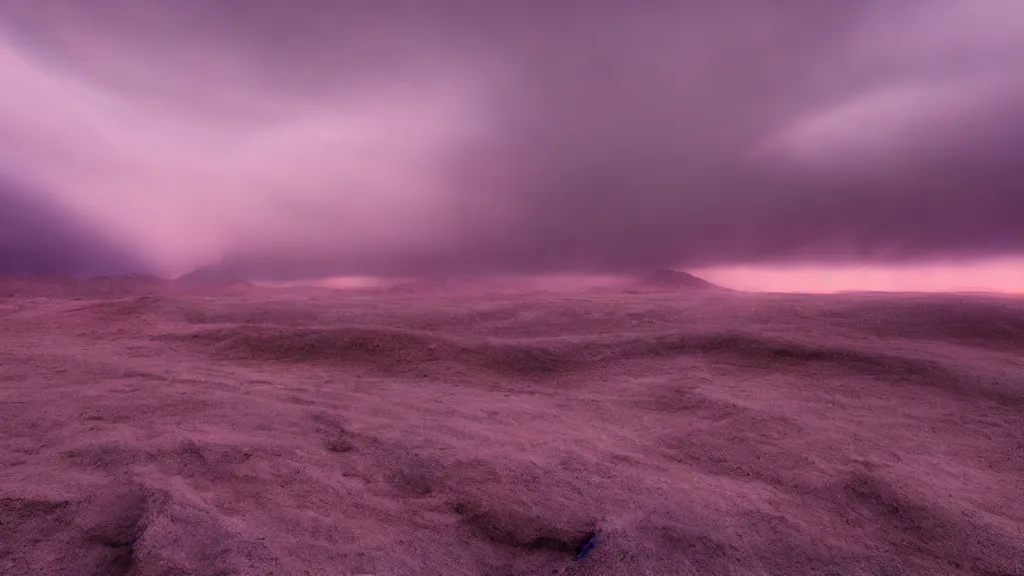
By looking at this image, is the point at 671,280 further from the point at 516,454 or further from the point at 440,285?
the point at 516,454

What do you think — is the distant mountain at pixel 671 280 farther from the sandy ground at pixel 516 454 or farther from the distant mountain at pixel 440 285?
the sandy ground at pixel 516 454

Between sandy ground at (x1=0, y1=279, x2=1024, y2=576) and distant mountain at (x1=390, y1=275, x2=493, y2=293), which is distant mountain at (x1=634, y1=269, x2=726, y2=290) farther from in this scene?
sandy ground at (x1=0, y1=279, x2=1024, y2=576)

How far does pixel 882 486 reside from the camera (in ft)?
15.3

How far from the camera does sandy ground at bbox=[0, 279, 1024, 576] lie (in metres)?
3.67

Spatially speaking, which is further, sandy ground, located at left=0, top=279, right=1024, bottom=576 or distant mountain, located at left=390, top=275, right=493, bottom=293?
A: distant mountain, located at left=390, top=275, right=493, bottom=293

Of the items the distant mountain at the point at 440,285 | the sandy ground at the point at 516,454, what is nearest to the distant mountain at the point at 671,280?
the distant mountain at the point at 440,285

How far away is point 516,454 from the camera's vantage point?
16.9 ft

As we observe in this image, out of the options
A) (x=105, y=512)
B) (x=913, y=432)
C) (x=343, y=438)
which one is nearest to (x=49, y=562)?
(x=105, y=512)

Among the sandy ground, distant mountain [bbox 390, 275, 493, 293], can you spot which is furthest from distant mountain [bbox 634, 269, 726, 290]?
the sandy ground

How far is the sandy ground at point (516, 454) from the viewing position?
3.67 meters

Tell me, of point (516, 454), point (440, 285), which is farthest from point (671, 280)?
point (516, 454)

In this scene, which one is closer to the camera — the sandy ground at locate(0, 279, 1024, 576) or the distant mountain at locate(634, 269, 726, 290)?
the sandy ground at locate(0, 279, 1024, 576)

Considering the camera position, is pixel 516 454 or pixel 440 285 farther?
pixel 440 285

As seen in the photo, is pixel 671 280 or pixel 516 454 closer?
pixel 516 454
